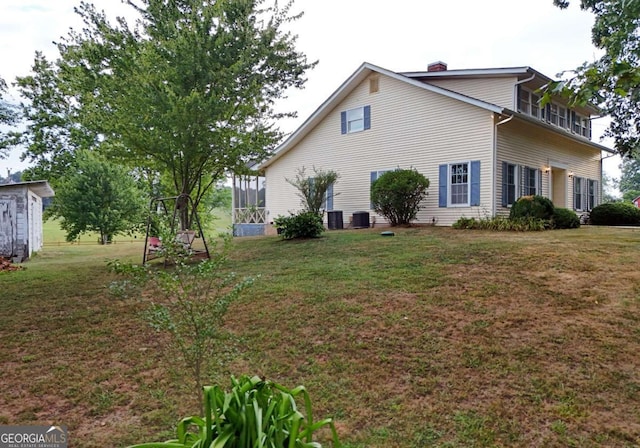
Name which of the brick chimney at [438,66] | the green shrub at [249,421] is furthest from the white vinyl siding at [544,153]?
the green shrub at [249,421]

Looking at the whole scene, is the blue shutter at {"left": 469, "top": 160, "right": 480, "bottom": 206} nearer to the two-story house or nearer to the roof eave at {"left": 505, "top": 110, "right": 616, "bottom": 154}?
the two-story house

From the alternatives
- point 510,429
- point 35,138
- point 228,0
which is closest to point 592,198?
point 228,0

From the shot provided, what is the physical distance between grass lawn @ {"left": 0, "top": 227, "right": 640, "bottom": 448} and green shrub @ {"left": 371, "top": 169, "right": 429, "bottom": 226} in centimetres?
593

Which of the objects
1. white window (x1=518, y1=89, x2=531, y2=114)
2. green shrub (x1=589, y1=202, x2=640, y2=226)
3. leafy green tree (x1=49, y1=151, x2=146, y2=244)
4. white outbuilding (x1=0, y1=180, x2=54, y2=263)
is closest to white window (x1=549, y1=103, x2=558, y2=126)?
white window (x1=518, y1=89, x2=531, y2=114)

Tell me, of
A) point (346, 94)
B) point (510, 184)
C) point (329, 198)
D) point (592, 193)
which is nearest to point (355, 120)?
point (346, 94)

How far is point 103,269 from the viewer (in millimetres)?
8430

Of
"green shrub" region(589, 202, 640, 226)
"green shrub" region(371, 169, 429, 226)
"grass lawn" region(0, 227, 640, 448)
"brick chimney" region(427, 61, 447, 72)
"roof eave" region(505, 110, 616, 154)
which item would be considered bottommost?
"grass lawn" region(0, 227, 640, 448)

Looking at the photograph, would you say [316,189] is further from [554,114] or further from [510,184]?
[554,114]

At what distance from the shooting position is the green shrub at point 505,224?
10648 millimetres

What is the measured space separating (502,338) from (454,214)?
9.31 metres

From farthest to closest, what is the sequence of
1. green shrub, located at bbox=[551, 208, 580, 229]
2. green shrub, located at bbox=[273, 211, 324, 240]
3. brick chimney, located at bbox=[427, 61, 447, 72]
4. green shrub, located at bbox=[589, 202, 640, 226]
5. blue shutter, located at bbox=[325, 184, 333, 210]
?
blue shutter, located at bbox=[325, 184, 333, 210]
brick chimney, located at bbox=[427, 61, 447, 72]
green shrub, located at bbox=[589, 202, 640, 226]
green shrub, located at bbox=[551, 208, 580, 229]
green shrub, located at bbox=[273, 211, 324, 240]

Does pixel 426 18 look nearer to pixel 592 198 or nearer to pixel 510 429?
pixel 592 198

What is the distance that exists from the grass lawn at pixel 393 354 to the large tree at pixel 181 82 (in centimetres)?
357

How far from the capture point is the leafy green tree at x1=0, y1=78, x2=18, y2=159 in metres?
18.3
